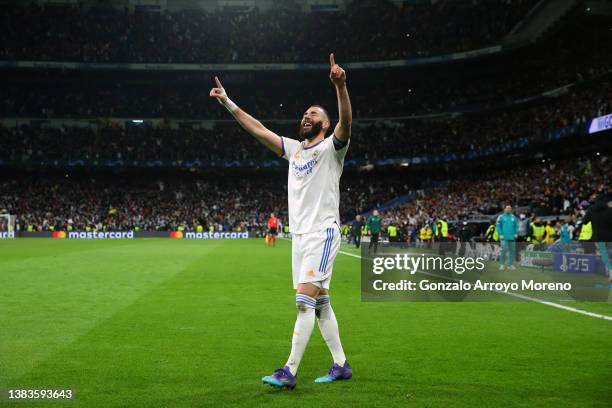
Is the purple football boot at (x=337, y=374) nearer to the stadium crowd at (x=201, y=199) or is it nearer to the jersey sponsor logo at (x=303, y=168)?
the jersey sponsor logo at (x=303, y=168)

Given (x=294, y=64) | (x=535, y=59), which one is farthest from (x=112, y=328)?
(x=294, y=64)

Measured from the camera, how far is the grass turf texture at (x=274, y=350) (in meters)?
4.94

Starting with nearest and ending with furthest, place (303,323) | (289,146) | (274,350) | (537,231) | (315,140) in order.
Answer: (303,323) < (315,140) < (289,146) < (274,350) < (537,231)

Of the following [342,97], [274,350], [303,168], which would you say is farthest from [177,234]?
[342,97]

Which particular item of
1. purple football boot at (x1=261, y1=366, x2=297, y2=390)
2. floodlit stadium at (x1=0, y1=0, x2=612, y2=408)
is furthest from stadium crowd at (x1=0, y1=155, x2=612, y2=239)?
purple football boot at (x1=261, y1=366, x2=297, y2=390)

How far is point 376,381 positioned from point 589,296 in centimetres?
835

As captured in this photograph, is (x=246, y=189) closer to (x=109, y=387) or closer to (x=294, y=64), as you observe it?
(x=294, y=64)

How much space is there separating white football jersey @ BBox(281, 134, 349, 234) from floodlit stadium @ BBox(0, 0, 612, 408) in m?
0.02

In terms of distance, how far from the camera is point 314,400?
480 centimetres

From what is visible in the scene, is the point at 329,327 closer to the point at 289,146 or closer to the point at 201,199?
the point at 289,146

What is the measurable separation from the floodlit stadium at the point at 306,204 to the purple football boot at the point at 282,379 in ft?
0.06

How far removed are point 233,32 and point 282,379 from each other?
6734 cm

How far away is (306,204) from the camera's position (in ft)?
18.1

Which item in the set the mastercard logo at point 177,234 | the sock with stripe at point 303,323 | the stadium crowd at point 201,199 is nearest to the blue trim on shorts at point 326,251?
the sock with stripe at point 303,323
